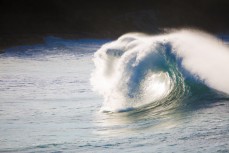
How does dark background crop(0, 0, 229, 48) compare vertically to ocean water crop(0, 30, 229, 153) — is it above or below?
above

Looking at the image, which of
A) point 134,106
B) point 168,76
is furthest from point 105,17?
point 134,106

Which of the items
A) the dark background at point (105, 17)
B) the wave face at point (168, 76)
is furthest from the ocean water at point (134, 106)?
the dark background at point (105, 17)

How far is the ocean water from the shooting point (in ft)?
25.6

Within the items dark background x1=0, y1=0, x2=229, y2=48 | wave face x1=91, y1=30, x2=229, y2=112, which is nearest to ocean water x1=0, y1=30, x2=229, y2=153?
wave face x1=91, y1=30, x2=229, y2=112

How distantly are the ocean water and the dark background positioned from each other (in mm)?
33886

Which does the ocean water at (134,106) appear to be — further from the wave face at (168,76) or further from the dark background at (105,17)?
the dark background at (105,17)

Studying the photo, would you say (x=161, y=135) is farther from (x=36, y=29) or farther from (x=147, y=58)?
(x=36, y=29)

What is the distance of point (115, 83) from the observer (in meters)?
12.6

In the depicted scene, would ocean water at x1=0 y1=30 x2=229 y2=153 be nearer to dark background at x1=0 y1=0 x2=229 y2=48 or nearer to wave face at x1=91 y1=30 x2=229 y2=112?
wave face at x1=91 y1=30 x2=229 y2=112

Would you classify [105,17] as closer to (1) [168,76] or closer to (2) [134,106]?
(1) [168,76]

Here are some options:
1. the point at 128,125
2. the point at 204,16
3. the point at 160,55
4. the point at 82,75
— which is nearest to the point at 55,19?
the point at 204,16

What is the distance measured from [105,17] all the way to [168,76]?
54320mm

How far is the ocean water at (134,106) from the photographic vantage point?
7.79 meters

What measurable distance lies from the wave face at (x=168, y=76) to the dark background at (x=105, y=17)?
3426cm
